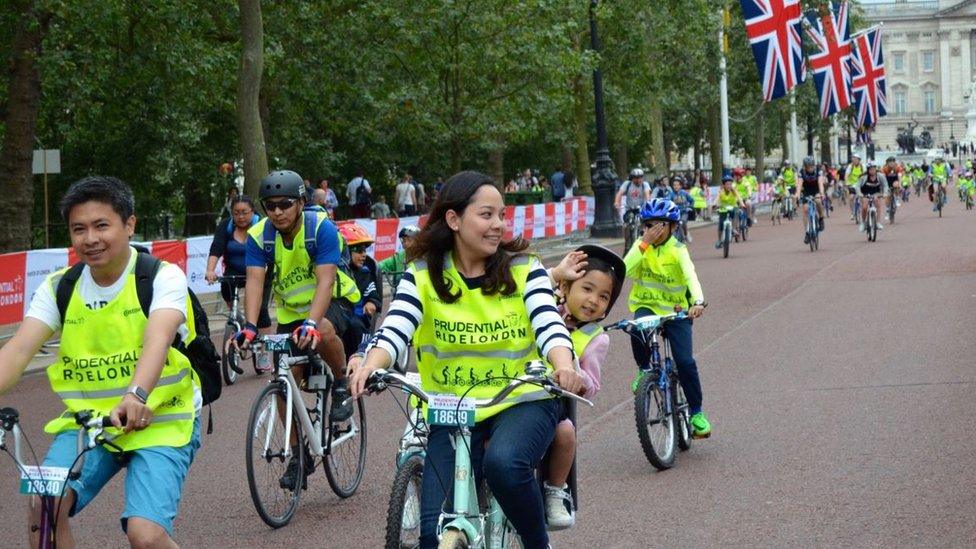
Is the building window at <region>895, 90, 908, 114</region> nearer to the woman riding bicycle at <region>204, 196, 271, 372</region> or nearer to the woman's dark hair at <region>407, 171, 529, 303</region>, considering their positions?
the woman riding bicycle at <region>204, 196, 271, 372</region>

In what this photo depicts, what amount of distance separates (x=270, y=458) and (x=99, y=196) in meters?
2.96

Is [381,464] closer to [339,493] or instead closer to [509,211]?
[339,493]

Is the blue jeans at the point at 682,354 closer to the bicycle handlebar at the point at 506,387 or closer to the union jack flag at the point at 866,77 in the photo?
the bicycle handlebar at the point at 506,387

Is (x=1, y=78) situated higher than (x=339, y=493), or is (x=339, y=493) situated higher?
(x=1, y=78)

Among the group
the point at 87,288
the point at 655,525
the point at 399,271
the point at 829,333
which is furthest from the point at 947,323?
the point at 87,288

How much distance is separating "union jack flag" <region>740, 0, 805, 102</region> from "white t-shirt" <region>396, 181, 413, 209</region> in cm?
937

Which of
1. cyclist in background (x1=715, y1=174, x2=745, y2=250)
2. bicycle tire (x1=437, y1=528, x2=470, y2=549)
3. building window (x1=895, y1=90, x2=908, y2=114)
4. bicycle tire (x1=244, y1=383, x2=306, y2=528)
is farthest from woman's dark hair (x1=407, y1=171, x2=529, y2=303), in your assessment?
building window (x1=895, y1=90, x2=908, y2=114)

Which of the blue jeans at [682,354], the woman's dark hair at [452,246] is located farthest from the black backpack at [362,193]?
the woman's dark hair at [452,246]

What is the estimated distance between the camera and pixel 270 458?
7664 mm

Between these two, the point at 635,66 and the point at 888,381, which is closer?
the point at 888,381

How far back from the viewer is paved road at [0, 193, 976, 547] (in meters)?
7.32

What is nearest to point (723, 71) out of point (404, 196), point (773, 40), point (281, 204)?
point (773, 40)

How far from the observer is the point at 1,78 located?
99.5ft

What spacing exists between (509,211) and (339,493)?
26289 millimetres
